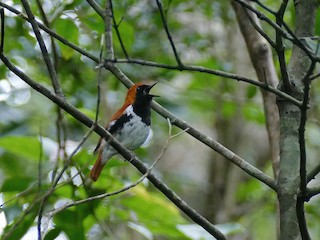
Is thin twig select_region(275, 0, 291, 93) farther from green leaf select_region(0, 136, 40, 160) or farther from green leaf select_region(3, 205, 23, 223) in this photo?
green leaf select_region(0, 136, 40, 160)

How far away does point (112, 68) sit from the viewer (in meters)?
3.01

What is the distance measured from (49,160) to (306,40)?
1.90 m

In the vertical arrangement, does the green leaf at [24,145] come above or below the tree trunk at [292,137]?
above

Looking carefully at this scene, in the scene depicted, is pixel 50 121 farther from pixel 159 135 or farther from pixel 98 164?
pixel 98 164

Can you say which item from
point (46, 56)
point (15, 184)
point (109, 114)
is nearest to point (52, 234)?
point (15, 184)

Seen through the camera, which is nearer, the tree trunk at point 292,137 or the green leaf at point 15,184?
the tree trunk at point 292,137

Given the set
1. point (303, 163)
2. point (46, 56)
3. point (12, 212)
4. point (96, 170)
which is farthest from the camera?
point (96, 170)

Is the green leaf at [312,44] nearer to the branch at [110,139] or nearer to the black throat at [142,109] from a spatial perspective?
the branch at [110,139]

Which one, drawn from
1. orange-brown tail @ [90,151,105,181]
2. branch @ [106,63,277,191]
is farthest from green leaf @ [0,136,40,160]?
branch @ [106,63,277,191]

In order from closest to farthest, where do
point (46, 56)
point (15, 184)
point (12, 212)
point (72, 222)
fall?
point (46, 56)
point (72, 222)
point (12, 212)
point (15, 184)

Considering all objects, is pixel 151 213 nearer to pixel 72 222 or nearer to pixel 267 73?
pixel 72 222

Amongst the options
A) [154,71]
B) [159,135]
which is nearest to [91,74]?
[154,71]

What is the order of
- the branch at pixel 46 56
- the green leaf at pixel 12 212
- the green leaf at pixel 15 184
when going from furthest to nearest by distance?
the green leaf at pixel 15 184 < the green leaf at pixel 12 212 < the branch at pixel 46 56

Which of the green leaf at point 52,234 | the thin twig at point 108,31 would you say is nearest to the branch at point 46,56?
the thin twig at point 108,31
